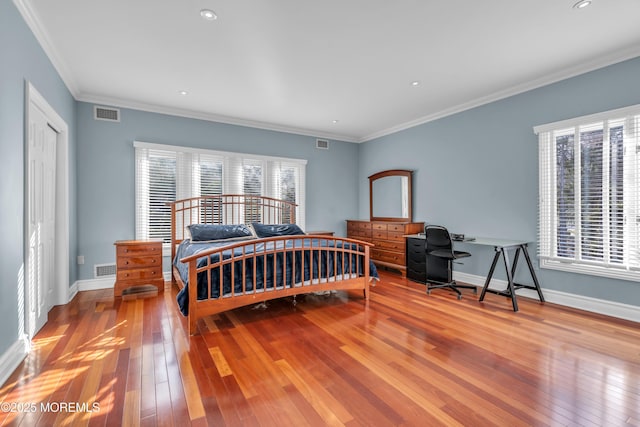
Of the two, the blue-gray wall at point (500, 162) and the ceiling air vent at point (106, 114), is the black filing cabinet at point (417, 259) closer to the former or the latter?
the blue-gray wall at point (500, 162)

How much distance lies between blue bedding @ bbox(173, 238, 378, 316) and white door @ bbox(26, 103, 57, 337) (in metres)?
→ 1.20

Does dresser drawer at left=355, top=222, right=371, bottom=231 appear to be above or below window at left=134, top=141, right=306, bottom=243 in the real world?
below

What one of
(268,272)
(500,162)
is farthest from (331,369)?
(500,162)

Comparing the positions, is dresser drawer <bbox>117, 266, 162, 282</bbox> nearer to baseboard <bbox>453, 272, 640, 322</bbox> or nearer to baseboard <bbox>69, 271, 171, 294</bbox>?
baseboard <bbox>69, 271, 171, 294</bbox>

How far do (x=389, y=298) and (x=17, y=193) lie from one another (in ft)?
12.2

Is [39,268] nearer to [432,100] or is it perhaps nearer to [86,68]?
[86,68]

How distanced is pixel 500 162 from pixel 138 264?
5.09 metres

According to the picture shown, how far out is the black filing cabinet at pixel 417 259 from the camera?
4.54 metres

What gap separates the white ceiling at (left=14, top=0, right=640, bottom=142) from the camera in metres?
2.36

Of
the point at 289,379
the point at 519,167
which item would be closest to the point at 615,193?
the point at 519,167

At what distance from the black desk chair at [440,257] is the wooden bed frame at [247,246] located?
1.00 metres

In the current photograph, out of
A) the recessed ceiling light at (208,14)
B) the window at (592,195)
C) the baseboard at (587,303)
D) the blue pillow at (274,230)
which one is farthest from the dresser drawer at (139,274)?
the window at (592,195)

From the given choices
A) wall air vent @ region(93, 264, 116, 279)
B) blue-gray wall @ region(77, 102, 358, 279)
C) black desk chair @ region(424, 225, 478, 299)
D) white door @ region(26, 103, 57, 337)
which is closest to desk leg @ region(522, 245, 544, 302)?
black desk chair @ region(424, 225, 478, 299)

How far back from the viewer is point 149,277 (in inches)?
160
